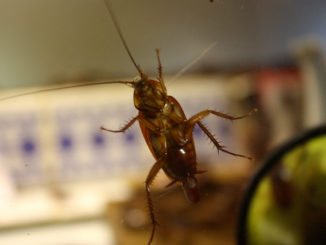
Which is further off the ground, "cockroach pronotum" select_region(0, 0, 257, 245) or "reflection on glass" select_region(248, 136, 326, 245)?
"cockroach pronotum" select_region(0, 0, 257, 245)

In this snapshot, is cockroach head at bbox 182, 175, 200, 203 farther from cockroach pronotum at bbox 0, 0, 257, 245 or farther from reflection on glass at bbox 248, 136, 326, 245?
reflection on glass at bbox 248, 136, 326, 245

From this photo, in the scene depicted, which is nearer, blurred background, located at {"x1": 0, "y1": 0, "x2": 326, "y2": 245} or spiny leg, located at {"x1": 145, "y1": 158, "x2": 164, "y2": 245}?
spiny leg, located at {"x1": 145, "y1": 158, "x2": 164, "y2": 245}

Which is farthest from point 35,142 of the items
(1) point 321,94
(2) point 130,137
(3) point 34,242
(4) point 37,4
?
(1) point 321,94

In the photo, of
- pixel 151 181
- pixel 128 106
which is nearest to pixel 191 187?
pixel 151 181

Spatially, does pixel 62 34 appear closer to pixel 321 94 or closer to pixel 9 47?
pixel 9 47

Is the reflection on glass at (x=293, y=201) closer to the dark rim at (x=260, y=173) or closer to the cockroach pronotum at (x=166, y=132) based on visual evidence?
the dark rim at (x=260, y=173)

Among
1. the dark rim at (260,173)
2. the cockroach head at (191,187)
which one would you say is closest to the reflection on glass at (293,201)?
the dark rim at (260,173)

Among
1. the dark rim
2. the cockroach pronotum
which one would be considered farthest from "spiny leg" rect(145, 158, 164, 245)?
the dark rim
